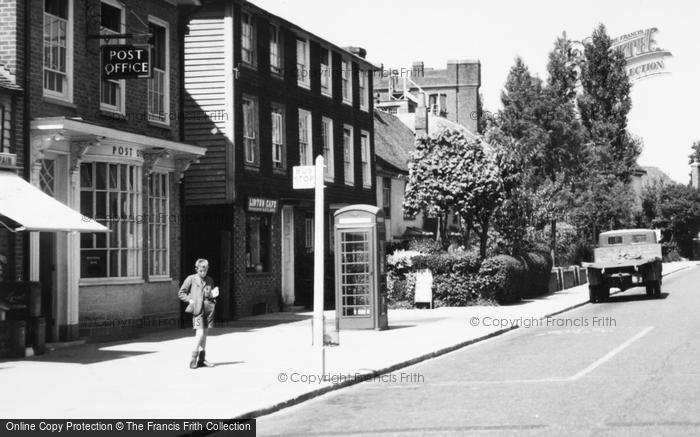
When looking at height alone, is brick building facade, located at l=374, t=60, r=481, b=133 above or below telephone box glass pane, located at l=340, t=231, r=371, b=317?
above

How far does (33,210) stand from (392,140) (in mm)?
31408

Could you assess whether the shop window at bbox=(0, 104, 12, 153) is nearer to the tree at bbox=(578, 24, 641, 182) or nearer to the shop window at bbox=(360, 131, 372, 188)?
the shop window at bbox=(360, 131, 372, 188)

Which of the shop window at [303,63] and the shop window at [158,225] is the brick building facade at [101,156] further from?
the shop window at [303,63]

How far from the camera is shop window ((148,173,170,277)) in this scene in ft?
71.6

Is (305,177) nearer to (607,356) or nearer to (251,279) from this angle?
(607,356)

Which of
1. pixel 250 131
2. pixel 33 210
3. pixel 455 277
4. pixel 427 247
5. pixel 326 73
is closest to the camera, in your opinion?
pixel 33 210

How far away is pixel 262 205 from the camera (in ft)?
92.2

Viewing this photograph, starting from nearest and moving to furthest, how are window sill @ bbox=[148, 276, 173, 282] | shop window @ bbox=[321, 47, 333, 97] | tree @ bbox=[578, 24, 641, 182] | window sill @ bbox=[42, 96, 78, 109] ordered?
1. window sill @ bbox=[42, 96, 78, 109]
2. window sill @ bbox=[148, 276, 173, 282]
3. shop window @ bbox=[321, 47, 333, 97]
4. tree @ bbox=[578, 24, 641, 182]

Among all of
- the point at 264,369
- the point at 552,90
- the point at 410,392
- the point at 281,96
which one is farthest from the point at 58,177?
the point at 552,90

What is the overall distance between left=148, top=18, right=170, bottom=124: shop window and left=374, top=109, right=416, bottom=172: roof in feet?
63.0

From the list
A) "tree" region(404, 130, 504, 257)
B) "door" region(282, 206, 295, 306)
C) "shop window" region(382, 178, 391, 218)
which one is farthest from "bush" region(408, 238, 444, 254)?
"shop window" region(382, 178, 391, 218)

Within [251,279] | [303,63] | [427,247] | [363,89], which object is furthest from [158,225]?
[363,89]

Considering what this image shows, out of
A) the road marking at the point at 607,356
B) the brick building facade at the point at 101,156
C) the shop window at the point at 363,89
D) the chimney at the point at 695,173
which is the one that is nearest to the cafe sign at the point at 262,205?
the brick building facade at the point at 101,156

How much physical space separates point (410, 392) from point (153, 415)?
3520mm
